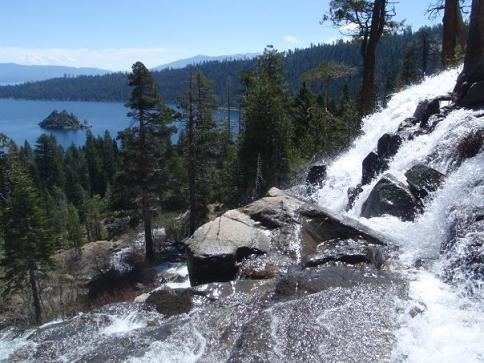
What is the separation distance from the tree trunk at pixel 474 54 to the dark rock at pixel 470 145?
3.07 meters

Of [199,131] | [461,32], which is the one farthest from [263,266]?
[199,131]

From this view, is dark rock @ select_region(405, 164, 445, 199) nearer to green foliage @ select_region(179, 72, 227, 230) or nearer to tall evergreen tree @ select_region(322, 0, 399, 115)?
tall evergreen tree @ select_region(322, 0, 399, 115)

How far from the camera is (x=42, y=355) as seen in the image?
25.5 feet

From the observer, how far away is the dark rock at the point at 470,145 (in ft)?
32.7

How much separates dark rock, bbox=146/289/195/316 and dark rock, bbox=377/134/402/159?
7526 mm

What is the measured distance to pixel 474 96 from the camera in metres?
12.1

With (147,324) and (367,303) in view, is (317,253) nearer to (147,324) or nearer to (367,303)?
(367,303)

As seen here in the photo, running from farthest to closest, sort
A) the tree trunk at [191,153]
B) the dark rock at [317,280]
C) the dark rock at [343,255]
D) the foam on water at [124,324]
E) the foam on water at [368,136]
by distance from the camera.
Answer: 1. the tree trunk at [191,153]
2. the foam on water at [368,136]
3. the dark rock at [343,255]
4. the foam on water at [124,324]
5. the dark rock at [317,280]

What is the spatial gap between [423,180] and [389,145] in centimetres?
309

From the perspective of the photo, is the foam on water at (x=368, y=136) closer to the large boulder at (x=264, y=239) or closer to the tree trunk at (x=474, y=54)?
the tree trunk at (x=474, y=54)

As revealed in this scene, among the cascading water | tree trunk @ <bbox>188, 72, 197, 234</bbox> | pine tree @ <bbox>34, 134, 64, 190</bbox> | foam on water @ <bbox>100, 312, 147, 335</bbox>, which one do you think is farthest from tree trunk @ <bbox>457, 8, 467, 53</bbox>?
pine tree @ <bbox>34, 134, 64, 190</bbox>

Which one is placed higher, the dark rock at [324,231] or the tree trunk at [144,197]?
the dark rock at [324,231]

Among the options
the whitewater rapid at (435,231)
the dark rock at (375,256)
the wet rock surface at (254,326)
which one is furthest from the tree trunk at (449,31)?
the wet rock surface at (254,326)

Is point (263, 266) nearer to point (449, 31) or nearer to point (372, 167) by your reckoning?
point (372, 167)
